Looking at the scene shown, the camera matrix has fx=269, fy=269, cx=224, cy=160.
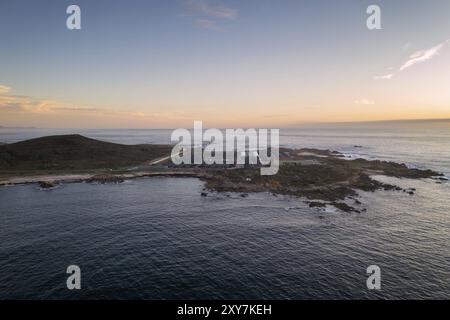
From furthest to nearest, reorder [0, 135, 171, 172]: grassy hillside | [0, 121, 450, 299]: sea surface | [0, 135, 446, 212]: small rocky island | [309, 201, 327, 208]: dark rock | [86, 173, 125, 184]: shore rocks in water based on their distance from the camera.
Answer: [0, 135, 171, 172]: grassy hillside < [86, 173, 125, 184]: shore rocks in water < [0, 135, 446, 212]: small rocky island < [309, 201, 327, 208]: dark rock < [0, 121, 450, 299]: sea surface

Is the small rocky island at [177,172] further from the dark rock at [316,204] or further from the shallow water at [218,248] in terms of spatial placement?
the shallow water at [218,248]

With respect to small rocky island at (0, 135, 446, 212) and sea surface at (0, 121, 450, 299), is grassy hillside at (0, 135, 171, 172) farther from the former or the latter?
sea surface at (0, 121, 450, 299)

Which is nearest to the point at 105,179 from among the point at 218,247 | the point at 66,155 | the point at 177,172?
the point at 177,172

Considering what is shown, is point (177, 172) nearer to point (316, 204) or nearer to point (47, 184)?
point (47, 184)

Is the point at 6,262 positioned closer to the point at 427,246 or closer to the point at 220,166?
the point at 427,246

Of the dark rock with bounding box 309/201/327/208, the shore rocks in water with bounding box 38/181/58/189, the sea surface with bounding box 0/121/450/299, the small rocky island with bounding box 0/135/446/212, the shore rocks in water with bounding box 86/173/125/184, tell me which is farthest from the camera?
the shore rocks in water with bounding box 86/173/125/184

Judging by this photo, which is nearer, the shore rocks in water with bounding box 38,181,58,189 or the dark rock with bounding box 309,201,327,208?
the dark rock with bounding box 309,201,327,208

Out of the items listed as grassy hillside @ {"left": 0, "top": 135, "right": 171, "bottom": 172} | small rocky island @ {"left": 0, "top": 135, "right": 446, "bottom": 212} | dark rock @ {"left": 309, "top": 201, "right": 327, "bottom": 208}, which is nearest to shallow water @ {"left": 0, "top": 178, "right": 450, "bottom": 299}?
dark rock @ {"left": 309, "top": 201, "right": 327, "bottom": 208}
